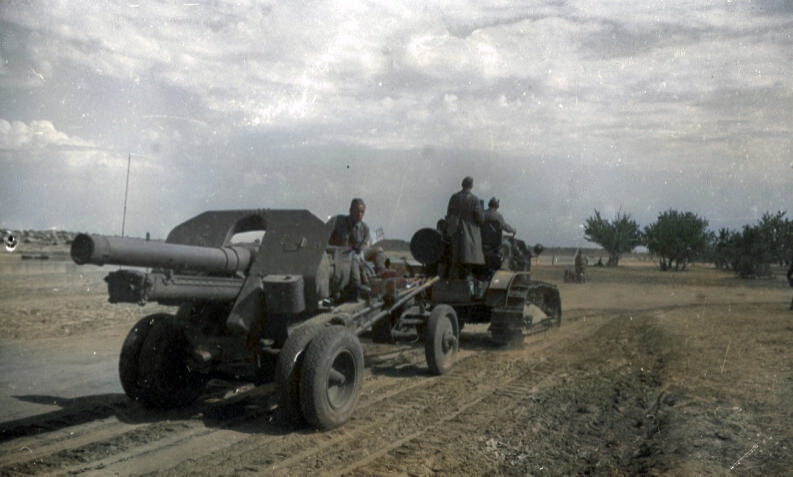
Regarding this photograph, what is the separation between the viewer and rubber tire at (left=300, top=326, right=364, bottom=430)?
561cm

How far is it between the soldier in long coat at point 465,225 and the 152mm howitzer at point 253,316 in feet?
9.89

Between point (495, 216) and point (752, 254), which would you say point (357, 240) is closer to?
point (495, 216)

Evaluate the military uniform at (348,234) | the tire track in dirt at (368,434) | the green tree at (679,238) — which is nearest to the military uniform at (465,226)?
the tire track in dirt at (368,434)

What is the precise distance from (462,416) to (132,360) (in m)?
3.29

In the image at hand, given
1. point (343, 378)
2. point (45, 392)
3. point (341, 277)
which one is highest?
point (341, 277)

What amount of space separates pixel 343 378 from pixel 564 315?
11.4 m

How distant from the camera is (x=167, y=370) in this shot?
659 cm

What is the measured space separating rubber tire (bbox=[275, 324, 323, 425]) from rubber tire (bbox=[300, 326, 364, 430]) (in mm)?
92

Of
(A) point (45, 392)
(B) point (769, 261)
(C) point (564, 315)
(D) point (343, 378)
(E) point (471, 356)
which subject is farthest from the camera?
(B) point (769, 261)

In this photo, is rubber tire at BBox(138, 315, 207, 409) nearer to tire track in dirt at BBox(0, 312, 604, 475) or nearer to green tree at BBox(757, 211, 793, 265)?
tire track in dirt at BBox(0, 312, 604, 475)

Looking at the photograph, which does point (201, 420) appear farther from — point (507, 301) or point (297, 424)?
point (507, 301)

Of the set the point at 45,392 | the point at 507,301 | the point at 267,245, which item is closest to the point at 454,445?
the point at 267,245

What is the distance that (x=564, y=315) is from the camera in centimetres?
1644

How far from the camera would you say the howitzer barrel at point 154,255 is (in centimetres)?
449
